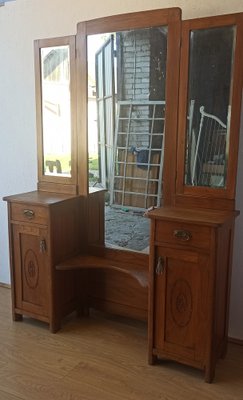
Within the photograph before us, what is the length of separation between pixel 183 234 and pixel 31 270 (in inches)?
43.0

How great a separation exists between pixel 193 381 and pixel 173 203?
0.94 meters

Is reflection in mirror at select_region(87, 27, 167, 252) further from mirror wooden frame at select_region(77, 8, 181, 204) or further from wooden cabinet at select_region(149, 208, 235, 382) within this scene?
wooden cabinet at select_region(149, 208, 235, 382)

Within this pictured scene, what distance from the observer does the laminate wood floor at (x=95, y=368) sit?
6.43 ft

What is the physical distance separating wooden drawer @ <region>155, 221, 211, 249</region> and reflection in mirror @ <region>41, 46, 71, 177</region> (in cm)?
88

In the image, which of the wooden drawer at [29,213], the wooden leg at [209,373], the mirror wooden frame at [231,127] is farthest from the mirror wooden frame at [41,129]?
the wooden leg at [209,373]

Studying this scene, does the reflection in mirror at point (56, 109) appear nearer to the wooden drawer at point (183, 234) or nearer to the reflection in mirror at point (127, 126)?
the reflection in mirror at point (127, 126)

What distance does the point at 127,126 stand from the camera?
241cm

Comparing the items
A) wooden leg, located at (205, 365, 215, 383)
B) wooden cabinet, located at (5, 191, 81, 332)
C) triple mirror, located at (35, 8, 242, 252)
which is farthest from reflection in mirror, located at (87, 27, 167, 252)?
wooden leg, located at (205, 365, 215, 383)

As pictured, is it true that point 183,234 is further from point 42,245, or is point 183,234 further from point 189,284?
point 42,245

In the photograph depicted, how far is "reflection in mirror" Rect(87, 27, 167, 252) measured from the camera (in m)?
2.29

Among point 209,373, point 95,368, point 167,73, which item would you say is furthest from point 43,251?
point 167,73

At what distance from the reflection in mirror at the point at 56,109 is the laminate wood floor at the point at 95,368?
105 cm

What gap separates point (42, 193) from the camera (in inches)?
106

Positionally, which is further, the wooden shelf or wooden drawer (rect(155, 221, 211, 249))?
the wooden shelf
